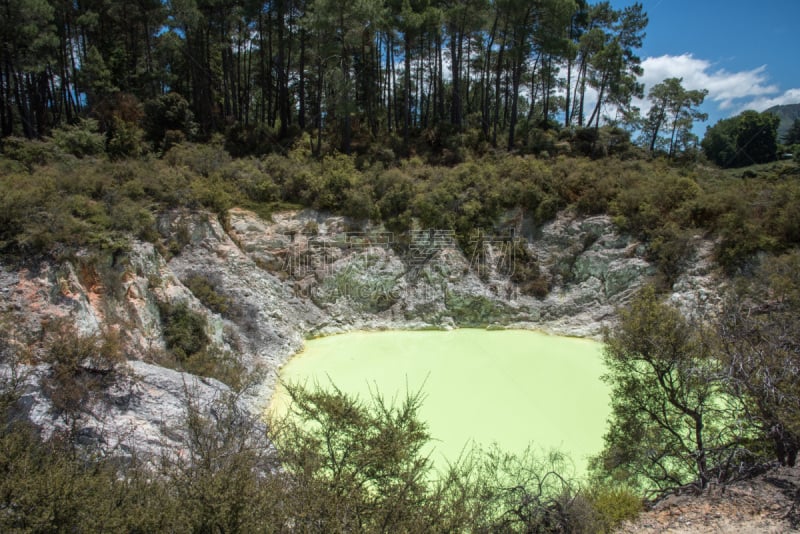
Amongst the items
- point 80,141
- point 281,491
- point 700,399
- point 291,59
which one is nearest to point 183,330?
point 281,491

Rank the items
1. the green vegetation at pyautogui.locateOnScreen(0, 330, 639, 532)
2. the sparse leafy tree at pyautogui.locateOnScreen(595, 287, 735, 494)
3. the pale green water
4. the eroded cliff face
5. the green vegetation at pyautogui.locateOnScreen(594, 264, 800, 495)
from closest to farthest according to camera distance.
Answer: the green vegetation at pyautogui.locateOnScreen(0, 330, 639, 532) → the green vegetation at pyautogui.locateOnScreen(594, 264, 800, 495) → the sparse leafy tree at pyautogui.locateOnScreen(595, 287, 735, 494) → the pale green water → the eroded cliff face

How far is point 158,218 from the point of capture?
1519 centimetres

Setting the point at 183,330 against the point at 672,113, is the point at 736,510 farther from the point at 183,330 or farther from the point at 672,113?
the point at 672,113

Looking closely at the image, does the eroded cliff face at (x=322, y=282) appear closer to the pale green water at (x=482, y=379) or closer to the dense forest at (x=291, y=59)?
the pale green water at (x=482, y=379)

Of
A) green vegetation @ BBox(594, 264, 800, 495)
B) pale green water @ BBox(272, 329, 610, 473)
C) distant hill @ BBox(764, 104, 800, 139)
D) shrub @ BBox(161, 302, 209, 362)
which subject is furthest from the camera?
distant hill @ BBox(764, 104, 800, 139)

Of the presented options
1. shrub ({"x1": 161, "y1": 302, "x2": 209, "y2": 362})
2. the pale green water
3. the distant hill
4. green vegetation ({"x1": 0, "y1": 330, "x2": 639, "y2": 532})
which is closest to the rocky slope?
green vegetation ({"x1": 0, "y1": 330, "x2": 639, "y2": 532})

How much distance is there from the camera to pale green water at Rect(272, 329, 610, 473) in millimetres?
9391

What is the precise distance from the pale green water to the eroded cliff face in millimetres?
1040

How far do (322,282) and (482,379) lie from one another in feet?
26.6

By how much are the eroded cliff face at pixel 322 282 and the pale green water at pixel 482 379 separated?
3.41ft

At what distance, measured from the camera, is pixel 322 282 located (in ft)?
57.9

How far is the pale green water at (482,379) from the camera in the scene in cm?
939

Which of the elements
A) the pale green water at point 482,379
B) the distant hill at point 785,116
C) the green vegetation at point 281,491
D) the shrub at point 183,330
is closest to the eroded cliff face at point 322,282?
the shrub at point 183,330

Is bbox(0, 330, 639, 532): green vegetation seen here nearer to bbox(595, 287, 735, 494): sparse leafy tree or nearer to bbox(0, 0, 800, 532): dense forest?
bbox(0, 0, 800, 532): dense forest
